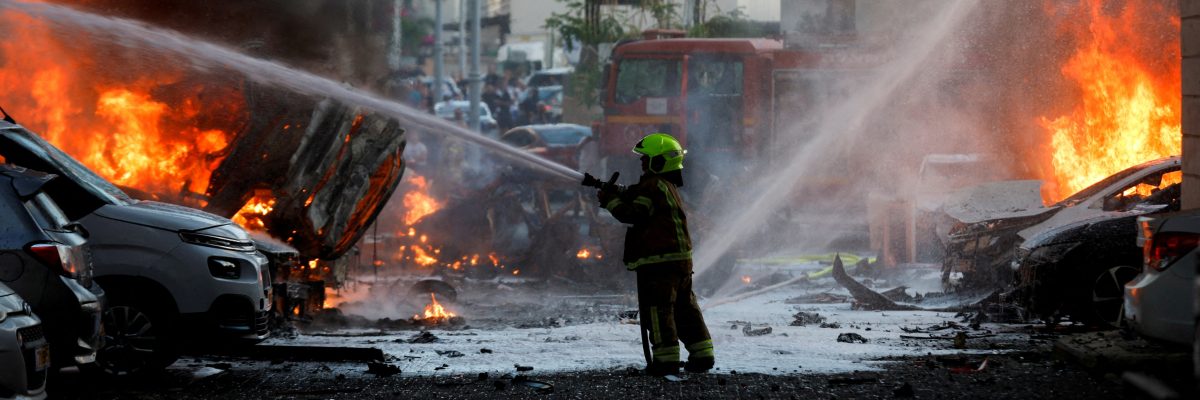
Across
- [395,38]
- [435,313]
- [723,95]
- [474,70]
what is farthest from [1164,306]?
[474,70]

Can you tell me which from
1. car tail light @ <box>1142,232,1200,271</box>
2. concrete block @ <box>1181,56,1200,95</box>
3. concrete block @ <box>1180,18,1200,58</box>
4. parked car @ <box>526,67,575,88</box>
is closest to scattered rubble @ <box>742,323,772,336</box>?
concrete block @ <box>1181,56,1200,95</box>

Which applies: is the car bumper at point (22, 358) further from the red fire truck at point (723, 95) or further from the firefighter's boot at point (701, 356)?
the red fire truck at point (723, 95)

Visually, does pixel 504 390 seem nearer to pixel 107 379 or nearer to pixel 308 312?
pixel 107 379

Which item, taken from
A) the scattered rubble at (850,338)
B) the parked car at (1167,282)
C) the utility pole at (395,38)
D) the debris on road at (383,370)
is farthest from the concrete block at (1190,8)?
the utility pole at (395,38)

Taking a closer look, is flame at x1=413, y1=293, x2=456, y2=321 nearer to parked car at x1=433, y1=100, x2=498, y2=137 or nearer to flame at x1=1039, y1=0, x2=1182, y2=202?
flame at x1=1039, y1=0, x2=1182, y2=202

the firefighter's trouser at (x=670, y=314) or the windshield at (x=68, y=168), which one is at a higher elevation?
the windshield at (x=68, y=168)

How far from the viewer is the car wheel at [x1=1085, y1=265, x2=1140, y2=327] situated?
406 inches

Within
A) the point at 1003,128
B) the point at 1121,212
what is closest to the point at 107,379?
the point at 1121,212

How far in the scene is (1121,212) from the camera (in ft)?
36.3

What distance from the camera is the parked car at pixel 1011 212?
11.6 m

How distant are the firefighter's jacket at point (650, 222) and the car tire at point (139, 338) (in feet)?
9.20

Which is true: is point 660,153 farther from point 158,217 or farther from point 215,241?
point 158,217

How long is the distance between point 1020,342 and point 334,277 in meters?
6.64

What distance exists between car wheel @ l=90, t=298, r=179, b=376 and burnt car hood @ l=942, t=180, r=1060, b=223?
7.55m
